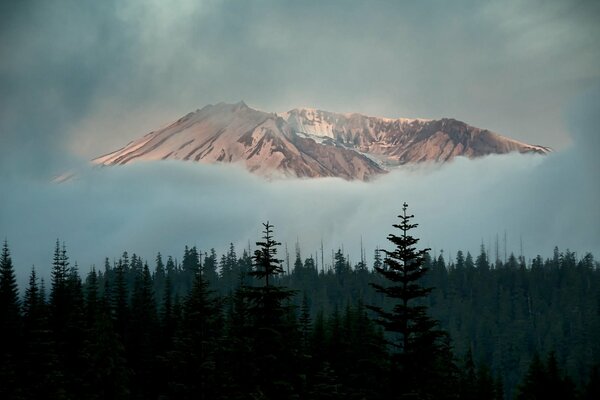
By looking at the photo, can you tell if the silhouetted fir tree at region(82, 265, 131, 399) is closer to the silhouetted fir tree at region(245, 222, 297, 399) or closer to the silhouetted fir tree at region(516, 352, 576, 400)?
the silhouetted fir tree at region(245, 222, 297, 399)

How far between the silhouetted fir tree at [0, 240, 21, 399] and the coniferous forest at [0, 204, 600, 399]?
0.52ft

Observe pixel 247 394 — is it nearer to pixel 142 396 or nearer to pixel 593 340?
pixel 142 396

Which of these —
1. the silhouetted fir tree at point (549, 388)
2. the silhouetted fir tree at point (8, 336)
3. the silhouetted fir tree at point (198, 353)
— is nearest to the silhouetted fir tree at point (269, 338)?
the silhouetted fir tree at point (198, 353)

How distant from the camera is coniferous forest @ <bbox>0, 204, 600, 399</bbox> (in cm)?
3266

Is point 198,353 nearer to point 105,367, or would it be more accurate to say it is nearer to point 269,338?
point 269,338

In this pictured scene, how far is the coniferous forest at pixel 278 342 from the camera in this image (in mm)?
32656

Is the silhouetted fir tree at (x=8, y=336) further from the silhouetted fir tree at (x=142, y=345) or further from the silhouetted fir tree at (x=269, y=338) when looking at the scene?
the silhouetted fir tree at (x=269, y=338)

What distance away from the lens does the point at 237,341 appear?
1319 inches

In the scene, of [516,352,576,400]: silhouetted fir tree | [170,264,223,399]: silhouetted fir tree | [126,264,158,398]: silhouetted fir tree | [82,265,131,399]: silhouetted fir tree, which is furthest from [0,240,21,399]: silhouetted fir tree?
[516,352,576,400]: silhouetted fir tree

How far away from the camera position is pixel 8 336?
73.2 m

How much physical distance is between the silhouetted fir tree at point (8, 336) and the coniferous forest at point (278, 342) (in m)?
0.16

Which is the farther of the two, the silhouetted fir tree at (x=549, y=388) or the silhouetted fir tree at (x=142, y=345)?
the silhouetted fir tree at (x=142, y=345)

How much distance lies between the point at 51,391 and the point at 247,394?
2984 centimetres

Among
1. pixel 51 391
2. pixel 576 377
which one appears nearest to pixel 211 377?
pixel 51 391
